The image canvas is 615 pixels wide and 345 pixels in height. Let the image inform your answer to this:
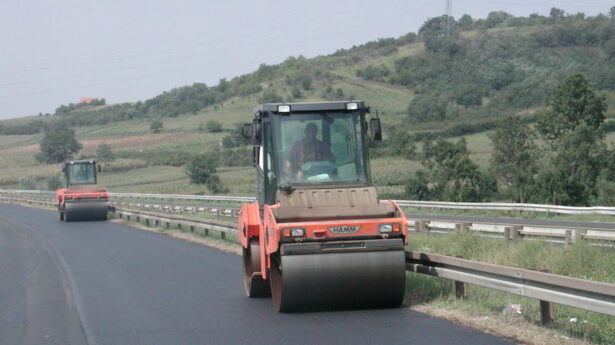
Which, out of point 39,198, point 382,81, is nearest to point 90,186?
point 39,198

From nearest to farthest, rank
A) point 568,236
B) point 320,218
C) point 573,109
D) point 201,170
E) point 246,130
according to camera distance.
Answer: point 320,218 < point 246,130 < point 568,236 < point 573,109 < point 201,170

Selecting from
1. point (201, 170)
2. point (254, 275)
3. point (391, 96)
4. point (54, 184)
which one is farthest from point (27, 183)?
point (254, 275)

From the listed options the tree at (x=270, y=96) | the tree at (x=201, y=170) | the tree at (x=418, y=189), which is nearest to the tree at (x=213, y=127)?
the tree at (x=270, y=96)

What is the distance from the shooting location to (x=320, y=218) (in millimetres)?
10500

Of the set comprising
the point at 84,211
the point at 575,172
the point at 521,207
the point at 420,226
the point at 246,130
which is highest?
the point at 246,130

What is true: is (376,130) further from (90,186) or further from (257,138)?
(90,186)

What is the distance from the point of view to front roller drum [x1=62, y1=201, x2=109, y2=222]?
36.2 m

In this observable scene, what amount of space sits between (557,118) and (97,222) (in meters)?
35.3

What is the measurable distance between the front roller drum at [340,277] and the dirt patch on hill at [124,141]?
88.9 metres

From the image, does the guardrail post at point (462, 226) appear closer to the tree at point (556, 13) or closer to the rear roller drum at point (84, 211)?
the rear roller drum at point (84, 211)

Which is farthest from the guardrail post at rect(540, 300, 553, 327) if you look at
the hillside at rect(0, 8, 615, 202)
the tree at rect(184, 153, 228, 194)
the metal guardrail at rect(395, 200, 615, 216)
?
the tree at rect(184, 153, 228, 194)

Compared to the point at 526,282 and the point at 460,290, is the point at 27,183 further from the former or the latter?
the point at 526,282

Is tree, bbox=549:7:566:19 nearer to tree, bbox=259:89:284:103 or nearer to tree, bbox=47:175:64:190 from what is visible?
tree, bbox=259:89:284:103

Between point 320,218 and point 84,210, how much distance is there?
27.6 m
